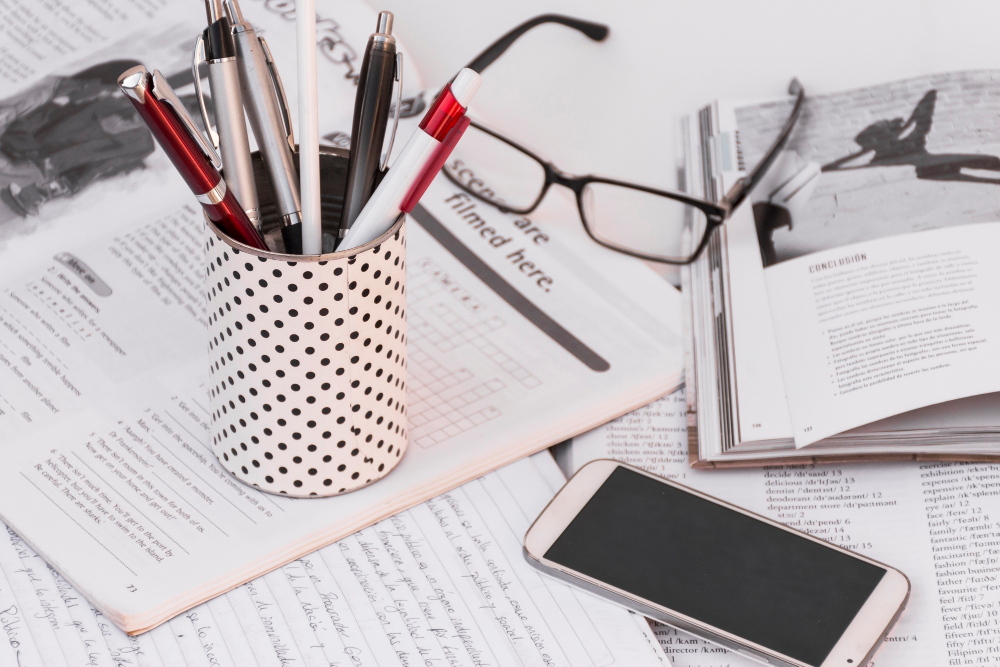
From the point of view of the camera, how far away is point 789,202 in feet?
1.84

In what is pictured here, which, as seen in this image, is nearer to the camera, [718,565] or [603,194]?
[718,565]

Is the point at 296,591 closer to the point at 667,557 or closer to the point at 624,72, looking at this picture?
the point at 667,557

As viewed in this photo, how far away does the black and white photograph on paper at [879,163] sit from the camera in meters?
0.51

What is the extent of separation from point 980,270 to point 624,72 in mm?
305

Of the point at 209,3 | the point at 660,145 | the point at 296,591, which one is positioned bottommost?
the point at 296,591

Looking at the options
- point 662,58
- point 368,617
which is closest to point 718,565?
point 368,617

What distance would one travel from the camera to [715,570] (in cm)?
39

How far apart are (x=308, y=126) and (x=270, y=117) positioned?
3 cm

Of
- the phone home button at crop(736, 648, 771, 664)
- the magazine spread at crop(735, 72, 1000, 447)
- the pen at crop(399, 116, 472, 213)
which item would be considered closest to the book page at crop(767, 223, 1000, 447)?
the magazine spread at crop(735, 72, 1000, 447)

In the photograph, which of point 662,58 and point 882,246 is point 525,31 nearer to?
point 662,58

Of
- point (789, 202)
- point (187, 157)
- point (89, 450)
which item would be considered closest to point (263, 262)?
point (187, 157)

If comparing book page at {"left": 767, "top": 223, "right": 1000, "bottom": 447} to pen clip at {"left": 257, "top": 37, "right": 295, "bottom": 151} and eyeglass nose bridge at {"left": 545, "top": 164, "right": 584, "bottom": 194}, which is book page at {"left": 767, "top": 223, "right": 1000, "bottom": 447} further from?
pen clip at {"left": 257, "top": 37, "right": 295, "bottom": 151}

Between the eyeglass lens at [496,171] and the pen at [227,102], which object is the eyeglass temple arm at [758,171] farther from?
the pen at [227,102]

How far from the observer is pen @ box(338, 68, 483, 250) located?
12.9 inches
